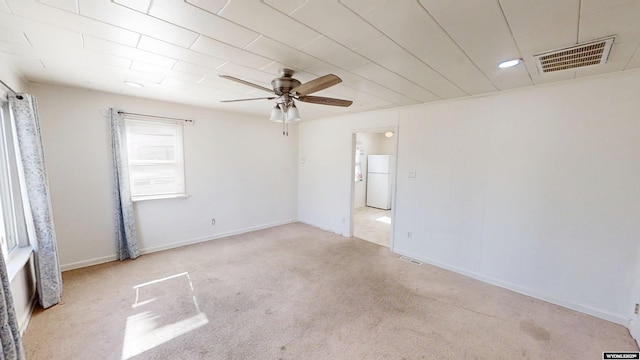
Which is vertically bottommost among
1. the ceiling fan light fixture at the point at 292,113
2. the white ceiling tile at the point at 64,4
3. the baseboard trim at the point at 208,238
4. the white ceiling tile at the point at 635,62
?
the baseboard trim at the point at 208,238

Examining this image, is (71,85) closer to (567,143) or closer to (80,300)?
(80,300)

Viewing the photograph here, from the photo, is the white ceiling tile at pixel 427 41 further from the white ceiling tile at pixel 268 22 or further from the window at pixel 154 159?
the window at pixel 154 159

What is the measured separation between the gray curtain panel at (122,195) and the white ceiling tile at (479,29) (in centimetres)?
401

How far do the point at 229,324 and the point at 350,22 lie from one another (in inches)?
103

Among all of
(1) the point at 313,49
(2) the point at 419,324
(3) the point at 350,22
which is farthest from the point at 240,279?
(3) the point at 350,22

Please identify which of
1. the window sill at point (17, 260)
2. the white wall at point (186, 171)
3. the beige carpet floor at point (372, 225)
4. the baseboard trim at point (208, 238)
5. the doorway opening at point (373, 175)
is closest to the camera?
the window sill at point (17, 260)

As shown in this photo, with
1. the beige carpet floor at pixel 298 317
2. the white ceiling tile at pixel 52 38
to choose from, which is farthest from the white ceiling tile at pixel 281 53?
the beige carpet floor at pixel 298 317

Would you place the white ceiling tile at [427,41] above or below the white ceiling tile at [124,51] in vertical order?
below

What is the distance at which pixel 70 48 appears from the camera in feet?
6.57

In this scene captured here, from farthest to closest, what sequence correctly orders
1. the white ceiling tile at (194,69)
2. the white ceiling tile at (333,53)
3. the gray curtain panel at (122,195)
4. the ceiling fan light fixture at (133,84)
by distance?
the gray curtain panel at (122,195)
the ceiling fan light fixture at (133,84)
the white ceiling tile at (194,69)
the white ceiling tile at (333,53)

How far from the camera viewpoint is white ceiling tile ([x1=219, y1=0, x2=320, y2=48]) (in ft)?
4.61

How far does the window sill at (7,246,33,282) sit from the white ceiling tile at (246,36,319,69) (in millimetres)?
2638

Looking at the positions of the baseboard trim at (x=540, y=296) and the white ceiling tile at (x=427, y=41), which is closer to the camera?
the white ceiling tile at (x=427, y=41)

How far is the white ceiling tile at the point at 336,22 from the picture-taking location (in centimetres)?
139
